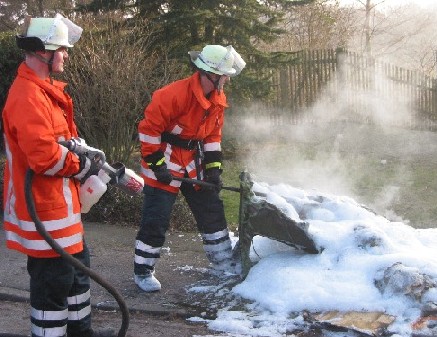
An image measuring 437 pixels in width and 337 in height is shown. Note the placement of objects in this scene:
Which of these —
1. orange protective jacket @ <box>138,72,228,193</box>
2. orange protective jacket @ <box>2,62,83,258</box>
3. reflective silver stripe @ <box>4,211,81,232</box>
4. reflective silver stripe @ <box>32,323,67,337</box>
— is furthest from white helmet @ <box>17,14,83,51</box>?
reflective silver stripe @ <box>32,323,67,337</box>

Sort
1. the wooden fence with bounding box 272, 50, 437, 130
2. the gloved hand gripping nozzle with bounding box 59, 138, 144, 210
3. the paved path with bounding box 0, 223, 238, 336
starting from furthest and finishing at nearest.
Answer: the wooden fence with bounding box 272, 50, 437, 130, the paved path with bounding box 0, 223, 238, 336, the gloved hand gripping nozzle with bounding box 59, 138, 144, 210

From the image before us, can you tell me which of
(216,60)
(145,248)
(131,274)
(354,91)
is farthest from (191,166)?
(354,91)

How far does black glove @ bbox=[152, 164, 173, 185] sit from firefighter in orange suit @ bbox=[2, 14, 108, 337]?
1170 millimetres

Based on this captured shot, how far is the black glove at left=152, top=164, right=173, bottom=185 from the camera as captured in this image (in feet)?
15.0

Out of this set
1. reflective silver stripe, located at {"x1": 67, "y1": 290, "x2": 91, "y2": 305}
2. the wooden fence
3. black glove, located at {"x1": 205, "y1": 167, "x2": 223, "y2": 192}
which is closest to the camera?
reflective silver stripe, located at {"x1": 67, "y1": 290, "x2": 91, "y2": 305}

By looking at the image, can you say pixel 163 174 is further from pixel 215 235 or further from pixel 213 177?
pixel 215 235

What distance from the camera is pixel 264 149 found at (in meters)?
12.0

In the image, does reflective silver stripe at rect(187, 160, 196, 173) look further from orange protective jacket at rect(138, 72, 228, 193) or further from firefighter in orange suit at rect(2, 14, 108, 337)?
firefighter in orange suit at rect(2, 14, 108, 337)

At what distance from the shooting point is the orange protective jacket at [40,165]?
311 cm

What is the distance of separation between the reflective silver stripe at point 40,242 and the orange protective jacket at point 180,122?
134 cm

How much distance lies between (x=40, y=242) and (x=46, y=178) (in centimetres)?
34

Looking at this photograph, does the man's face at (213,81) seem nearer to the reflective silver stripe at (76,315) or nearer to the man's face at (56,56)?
the man's face at (56,56)

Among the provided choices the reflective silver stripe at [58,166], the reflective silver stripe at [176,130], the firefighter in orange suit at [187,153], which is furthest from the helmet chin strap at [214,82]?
the reflective silver stripe at [58,166]

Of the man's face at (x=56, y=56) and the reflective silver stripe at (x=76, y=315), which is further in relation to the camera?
the reflective silver stripe at (x=76, y=315)
